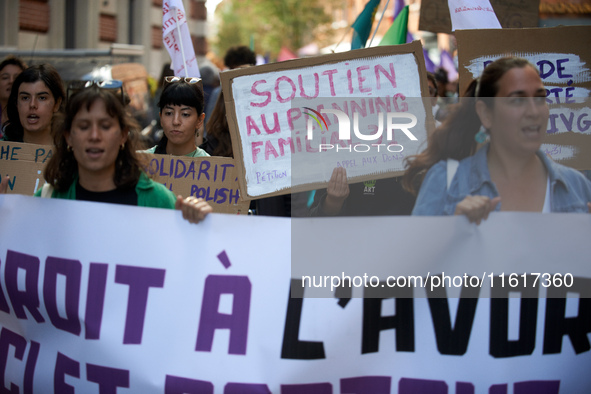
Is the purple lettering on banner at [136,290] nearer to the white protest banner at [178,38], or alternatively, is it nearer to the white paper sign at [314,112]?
the white paper sign at [314,112]

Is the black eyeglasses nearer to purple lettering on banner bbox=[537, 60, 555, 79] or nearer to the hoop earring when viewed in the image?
the hoop earring

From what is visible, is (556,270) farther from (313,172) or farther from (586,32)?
(586,32)

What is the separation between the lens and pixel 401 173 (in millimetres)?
3428

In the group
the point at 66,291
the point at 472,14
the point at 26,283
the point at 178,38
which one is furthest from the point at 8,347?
the point at 472,14

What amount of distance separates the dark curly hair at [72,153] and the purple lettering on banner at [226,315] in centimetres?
62

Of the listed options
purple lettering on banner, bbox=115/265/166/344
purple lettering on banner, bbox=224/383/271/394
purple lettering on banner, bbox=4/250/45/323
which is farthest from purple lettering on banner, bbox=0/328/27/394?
purple lettering on banner, bbox=224/383/271/394

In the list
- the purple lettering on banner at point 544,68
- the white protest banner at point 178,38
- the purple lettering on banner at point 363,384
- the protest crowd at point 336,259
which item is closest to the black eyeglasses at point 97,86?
the protest crowd at point 336,259

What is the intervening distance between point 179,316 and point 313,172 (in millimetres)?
1049

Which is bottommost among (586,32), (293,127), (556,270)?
(556,270)

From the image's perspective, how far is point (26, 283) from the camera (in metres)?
3.09

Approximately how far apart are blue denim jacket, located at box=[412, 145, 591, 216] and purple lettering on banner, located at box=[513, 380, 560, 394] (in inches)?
28.7

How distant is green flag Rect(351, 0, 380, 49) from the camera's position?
6395mm

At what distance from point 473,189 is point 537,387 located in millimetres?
859

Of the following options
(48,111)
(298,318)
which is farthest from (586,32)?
(48,111)
